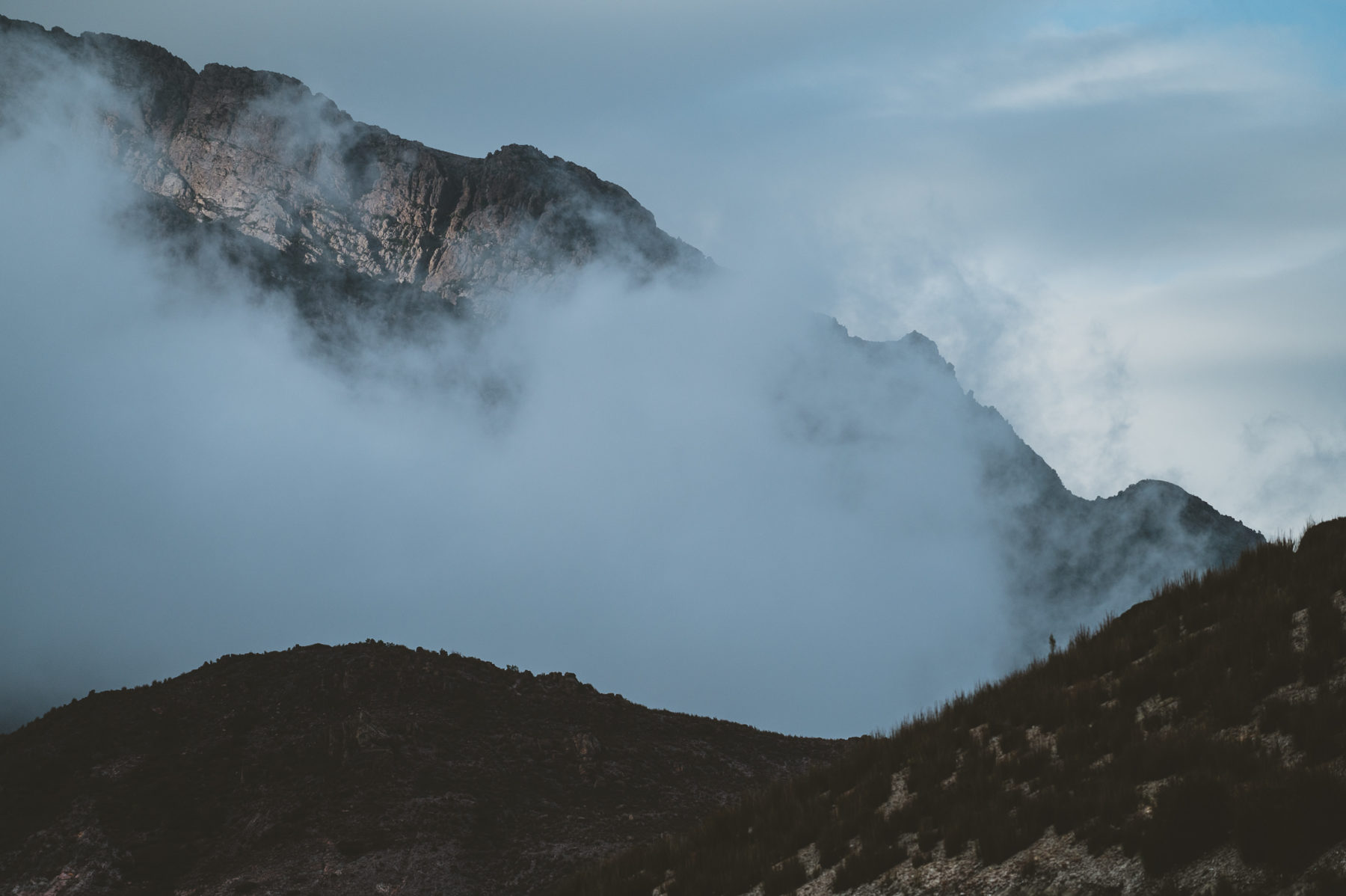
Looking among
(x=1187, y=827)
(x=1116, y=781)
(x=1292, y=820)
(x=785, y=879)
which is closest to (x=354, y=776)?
(x=785, y=879)

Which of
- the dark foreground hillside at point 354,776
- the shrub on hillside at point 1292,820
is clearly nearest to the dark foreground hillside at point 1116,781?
the shrub on hillside at point 1292,820

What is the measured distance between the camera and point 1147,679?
16.3 metres

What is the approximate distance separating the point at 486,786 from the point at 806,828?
1553cm

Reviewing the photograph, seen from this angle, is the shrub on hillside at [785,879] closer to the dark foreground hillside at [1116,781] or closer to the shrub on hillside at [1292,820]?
the dark foreground hillside at [1116,781]

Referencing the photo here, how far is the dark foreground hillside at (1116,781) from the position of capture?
11.7 meters

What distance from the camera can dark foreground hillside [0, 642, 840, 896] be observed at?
85.8 ft

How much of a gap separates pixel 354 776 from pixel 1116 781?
919 inches

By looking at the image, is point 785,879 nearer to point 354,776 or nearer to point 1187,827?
point 1187,827

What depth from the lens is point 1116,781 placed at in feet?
45.5

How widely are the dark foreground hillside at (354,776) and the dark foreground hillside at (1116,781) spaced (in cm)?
721

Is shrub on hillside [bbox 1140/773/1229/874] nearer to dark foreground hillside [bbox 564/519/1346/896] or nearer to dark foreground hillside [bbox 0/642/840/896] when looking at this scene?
dark foreground hillside [bbox 564/519/1346/896]

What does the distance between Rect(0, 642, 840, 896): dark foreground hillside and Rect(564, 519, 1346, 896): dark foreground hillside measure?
7212 millimetres

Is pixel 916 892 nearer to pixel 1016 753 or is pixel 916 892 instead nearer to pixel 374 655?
pixel 1016 753

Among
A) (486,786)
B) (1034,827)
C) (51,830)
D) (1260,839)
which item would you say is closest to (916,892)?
(1034,827)
